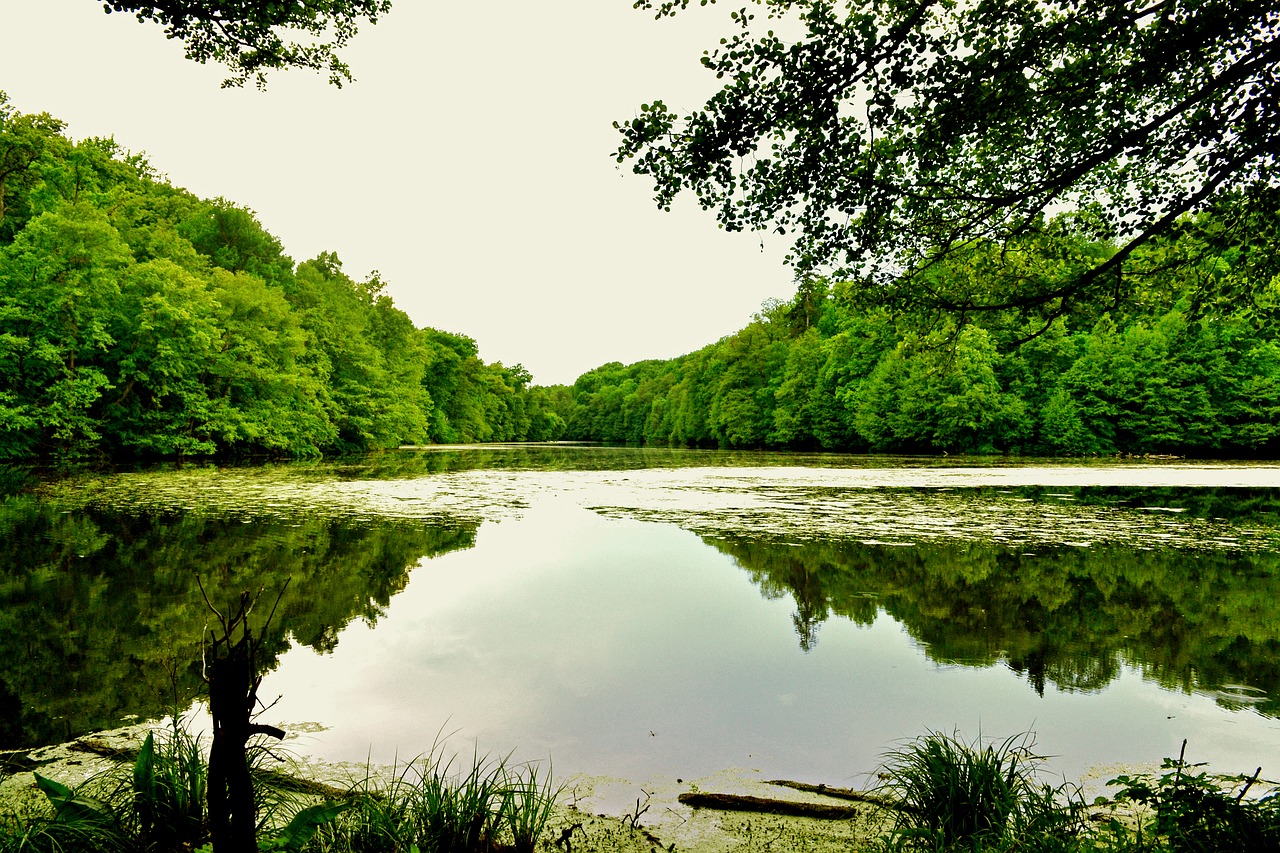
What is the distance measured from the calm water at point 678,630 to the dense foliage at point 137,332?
11.9 metres

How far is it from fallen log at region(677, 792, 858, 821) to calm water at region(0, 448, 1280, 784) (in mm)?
419

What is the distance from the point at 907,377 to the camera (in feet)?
145

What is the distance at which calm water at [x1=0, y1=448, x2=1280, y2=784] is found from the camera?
14.5 ft

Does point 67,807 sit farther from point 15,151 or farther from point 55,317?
point 15,151

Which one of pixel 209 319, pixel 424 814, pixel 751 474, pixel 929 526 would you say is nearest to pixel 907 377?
pixel 751 474

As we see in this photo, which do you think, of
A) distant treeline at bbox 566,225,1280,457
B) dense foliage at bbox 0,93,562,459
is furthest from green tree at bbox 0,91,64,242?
distant treeline at bbox 566,225,1280,457

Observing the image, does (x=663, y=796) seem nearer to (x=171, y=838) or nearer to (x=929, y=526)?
(x=171, y=838)

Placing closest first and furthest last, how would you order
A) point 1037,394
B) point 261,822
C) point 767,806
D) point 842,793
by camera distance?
point 261,822 < point 767,806 < point 842,793 < point 1037,394

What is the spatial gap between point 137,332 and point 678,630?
2776 cm

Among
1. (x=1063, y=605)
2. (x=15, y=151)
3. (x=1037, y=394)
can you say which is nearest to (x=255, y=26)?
(x=1063, y=605)

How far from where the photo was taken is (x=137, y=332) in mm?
25688

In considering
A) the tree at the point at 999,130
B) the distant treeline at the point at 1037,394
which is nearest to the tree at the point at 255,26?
the tree at the point at 999,130

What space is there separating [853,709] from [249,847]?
388 centimetres

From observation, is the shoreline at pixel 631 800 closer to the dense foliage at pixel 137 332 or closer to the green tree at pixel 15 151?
the dense foliage at pixel 137 332
